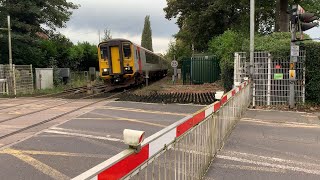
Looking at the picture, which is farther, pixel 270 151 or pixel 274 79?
pixel 274 79

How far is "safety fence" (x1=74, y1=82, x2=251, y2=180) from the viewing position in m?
2.64

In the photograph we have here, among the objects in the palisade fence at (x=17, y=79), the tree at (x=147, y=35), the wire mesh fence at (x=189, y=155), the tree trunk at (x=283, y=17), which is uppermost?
the tree at (x=147, y=35)

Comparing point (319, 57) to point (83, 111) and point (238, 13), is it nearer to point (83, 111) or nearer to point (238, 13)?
point (83, 111)

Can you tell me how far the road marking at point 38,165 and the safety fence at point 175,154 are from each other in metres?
2.07

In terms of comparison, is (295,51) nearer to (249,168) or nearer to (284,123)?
(284,123)

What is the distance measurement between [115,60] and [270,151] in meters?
17.7

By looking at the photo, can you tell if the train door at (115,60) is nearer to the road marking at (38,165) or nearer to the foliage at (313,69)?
the foliage at (313,69)

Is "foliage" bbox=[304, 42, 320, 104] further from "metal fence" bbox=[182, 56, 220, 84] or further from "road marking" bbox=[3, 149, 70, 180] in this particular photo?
"metal fence" bbox=[182, 56, 220, 84]

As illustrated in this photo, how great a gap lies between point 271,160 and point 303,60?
8.68m

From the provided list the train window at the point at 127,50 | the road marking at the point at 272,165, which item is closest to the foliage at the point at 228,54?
the train window at the point at 127,50

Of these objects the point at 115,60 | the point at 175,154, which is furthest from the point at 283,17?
the point at 175,154

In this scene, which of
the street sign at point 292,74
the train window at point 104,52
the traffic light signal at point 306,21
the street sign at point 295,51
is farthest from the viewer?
the train window at point 104,52

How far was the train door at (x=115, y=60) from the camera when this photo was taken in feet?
78.3

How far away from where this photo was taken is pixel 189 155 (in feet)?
15.6
